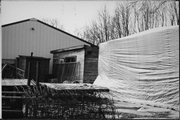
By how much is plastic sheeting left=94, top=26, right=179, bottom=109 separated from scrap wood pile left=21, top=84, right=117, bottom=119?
2.11m

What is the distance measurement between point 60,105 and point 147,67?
3.18 m

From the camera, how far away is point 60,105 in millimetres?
4297

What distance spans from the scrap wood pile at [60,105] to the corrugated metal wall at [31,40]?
845 cm

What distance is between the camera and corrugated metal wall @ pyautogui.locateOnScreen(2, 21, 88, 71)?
12.6 m

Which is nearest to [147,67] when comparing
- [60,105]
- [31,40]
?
[60,105]

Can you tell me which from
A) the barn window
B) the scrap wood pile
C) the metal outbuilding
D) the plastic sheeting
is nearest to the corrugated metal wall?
the metal outbuilding

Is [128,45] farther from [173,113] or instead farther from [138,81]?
[173,113]

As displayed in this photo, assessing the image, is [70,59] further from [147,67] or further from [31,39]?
[147,67]

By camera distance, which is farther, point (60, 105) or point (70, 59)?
point (70, 59)

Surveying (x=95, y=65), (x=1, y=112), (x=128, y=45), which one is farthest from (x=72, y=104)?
(x=95, y=65)

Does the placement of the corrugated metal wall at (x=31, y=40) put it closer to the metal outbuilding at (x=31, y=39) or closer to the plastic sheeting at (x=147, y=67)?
the metal outbuilding at (x=31, y=39)

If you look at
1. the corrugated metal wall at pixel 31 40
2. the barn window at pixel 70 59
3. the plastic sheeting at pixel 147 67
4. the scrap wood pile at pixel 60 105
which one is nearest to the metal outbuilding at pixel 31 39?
the corrugated metal wall at pixel 31 40

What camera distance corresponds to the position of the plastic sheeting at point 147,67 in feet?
19.6

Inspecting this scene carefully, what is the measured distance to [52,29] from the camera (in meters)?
13.6
